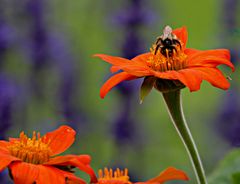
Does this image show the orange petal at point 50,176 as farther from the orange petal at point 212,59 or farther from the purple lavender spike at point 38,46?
the purple lavender spike at point 38,46

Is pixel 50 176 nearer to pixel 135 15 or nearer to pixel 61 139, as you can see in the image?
pixel 61 139

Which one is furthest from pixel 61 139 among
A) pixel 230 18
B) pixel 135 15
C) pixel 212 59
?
pixel 230 18

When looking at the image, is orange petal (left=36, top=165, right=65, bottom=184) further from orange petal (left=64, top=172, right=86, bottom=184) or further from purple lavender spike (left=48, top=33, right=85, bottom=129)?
purple lavender spike (left=48, top=33, right=85, bottom=129)

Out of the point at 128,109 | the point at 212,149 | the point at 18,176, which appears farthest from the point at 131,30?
the point at 18,176

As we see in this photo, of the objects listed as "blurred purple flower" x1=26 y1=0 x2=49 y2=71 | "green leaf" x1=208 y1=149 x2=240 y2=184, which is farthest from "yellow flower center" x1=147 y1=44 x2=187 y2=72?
"blurred purple flower" x1=26 y1=0 x2=49 y2=71

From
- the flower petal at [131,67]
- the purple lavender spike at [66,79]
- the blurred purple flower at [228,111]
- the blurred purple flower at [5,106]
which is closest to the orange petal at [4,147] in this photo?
the flower petal at [131,67]

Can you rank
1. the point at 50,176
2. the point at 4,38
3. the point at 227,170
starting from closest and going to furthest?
the point at 50,176 < the point at 227,170 < the point at 4,38
